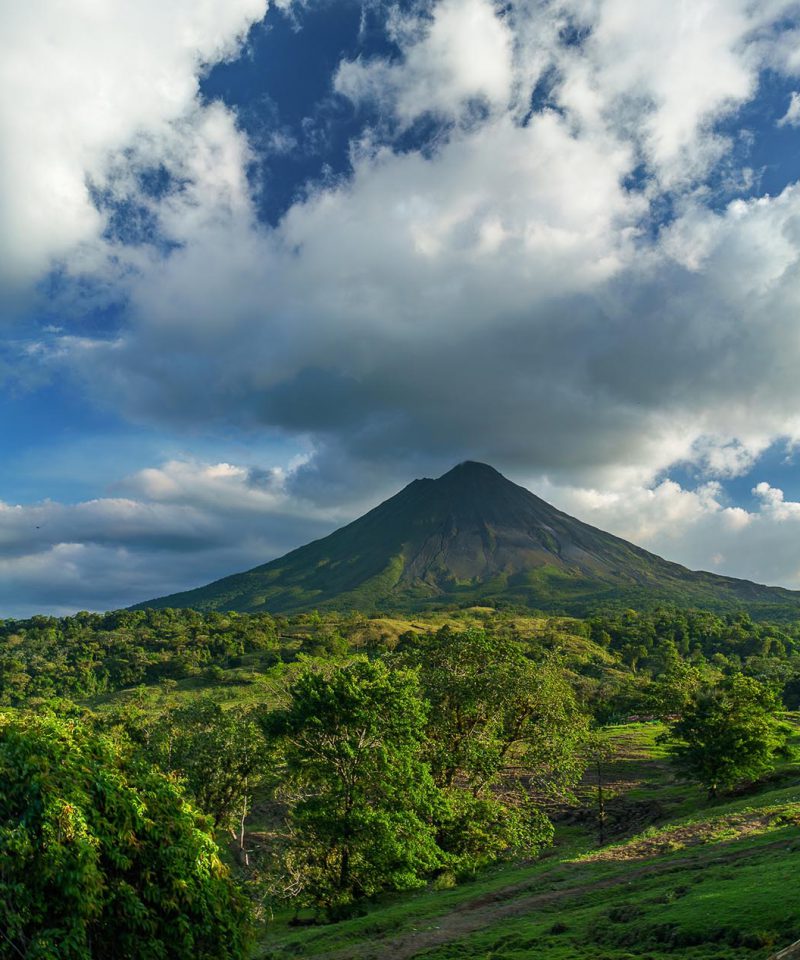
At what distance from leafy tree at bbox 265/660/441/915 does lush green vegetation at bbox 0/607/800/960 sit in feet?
0.31

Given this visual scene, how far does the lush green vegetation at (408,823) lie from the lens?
35.5 feet

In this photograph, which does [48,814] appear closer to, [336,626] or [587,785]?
[587,785]

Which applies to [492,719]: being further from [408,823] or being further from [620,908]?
[620,908]

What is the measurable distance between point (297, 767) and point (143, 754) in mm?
17802

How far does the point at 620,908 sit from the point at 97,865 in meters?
13.7

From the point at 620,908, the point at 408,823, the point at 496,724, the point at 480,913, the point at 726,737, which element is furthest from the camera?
the point at 726,737

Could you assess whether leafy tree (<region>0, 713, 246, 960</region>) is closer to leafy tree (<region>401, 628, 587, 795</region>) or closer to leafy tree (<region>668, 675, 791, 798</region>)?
leafy tree (<region>401, 628, 587, 795</region>)

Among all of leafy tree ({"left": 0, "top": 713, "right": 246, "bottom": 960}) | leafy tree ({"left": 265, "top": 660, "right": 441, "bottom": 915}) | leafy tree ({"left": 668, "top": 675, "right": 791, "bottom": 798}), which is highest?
leafy tree ({"left": 0, "top": 713, "right": 246, "bottom": 960})

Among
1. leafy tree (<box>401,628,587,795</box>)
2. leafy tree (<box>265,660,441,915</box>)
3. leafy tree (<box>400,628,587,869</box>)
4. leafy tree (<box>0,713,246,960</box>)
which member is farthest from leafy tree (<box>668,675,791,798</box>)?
leafy tree (<box>0,713,246,960</box>)

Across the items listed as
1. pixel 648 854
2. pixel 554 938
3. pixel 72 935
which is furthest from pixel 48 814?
pixel 648 854

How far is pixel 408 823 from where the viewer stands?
2538cm

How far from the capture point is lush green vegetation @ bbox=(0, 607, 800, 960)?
10820 mm

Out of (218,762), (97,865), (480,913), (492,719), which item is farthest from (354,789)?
(97,865)

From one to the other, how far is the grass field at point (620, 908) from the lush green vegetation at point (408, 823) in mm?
Result: 103
